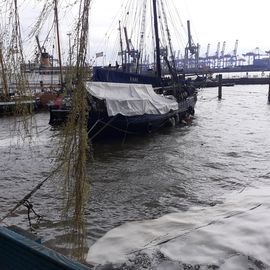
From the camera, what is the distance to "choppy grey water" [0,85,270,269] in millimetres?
7137

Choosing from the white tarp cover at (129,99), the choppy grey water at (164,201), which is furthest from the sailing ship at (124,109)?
the choppy grey water at (164,201)

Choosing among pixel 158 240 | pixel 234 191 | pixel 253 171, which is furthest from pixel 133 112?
pixel 158 240

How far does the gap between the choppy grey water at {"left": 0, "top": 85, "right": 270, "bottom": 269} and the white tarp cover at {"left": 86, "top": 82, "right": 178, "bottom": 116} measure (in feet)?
6.49

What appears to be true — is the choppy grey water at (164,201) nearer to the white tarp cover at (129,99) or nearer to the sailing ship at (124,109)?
the sailing ship at (124,109)

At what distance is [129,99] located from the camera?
21812 mm

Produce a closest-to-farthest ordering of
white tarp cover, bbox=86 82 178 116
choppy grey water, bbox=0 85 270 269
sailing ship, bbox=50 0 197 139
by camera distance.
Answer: choppy grey water, bbox=0 85 270 269 < sailing ship, bbox=50 0 197 139 < white tarp cover, bbox=86 82 178 116

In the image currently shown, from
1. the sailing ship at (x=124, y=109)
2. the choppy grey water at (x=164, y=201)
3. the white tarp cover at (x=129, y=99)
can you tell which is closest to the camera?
the choppy grey water at (x=164, y=201)

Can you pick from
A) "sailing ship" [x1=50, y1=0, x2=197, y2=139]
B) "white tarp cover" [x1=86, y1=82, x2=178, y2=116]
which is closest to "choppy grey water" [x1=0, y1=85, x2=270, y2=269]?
"sailing ship" [x1=50, y1=0, x2=197, y2=139]

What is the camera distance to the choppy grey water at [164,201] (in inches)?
281

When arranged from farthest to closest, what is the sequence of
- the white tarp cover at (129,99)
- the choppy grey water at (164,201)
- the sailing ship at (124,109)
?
the white tarp cover at (129,99), the sailing ship at (124,109), the choppy grey water at (164,201)

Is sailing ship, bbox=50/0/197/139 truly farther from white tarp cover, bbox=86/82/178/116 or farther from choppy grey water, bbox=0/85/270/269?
choppy grey water, bbox=0/85/270/269

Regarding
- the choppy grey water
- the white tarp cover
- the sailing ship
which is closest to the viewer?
the choppy grey water

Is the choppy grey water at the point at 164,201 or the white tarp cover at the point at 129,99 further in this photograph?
the white tarp cover at the point at 129,99

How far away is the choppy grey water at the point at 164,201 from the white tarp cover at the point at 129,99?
1.98 meters
